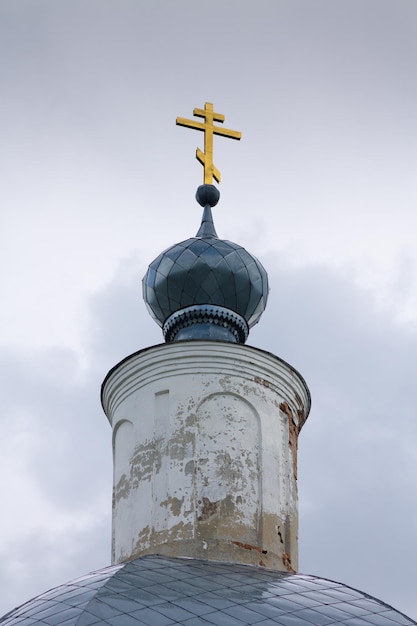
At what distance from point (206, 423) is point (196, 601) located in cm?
317

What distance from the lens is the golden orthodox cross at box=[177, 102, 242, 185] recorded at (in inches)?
614

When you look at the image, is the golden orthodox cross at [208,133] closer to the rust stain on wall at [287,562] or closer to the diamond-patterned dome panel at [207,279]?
the diamond-patterned dome panel at [207,279]

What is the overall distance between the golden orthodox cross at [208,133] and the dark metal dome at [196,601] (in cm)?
558

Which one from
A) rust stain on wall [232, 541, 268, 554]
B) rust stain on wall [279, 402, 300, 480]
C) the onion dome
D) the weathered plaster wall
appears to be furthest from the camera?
the onion dome

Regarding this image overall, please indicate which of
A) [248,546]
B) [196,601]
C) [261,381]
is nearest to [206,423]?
[261,381]

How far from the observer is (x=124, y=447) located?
44.7 ft

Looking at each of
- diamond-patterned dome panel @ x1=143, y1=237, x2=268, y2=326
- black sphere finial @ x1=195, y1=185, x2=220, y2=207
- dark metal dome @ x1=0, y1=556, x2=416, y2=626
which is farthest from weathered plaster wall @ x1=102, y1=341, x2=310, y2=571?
black sphere finial @ x1=195, y1=185, x2=220, y2=207

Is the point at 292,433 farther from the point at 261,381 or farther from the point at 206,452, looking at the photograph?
the point at 206,452

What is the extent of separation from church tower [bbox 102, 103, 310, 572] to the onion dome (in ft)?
0.04

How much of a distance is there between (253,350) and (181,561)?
2.76 meters

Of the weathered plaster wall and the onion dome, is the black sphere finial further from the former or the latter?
the weathered plaster wall

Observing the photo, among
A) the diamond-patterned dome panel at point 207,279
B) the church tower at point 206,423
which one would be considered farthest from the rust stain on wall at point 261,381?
the diamond-patterned dome panel at point 207,279

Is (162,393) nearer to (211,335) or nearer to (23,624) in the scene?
(211,335)

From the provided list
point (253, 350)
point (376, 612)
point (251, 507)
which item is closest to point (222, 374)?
point (253, 350)
